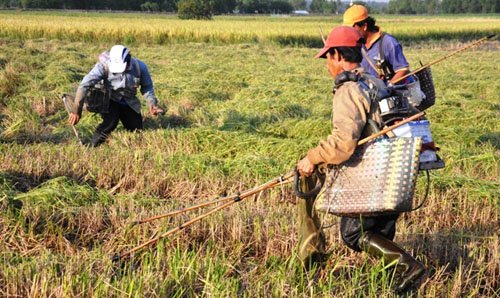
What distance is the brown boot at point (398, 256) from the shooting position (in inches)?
116

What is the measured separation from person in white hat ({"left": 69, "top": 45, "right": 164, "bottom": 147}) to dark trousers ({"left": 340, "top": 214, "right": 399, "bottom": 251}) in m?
3.70

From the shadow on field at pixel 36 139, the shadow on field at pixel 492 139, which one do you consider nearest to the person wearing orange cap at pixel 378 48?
the shadow on field at pixel 492 139

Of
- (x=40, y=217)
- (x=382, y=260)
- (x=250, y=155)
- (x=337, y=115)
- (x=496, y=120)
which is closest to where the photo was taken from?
(x=337, y=115)

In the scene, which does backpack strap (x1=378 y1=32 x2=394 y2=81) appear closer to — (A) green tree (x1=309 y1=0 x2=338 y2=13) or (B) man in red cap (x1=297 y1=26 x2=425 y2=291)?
(B) man in red cap (x1=297 y1=26 x2=425 y2=291)

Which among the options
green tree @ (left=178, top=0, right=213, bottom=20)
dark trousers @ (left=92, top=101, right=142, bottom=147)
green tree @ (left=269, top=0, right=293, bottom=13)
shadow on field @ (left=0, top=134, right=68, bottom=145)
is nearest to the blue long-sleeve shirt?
dark trousers @ (left=92, top=101, right=142, bottom=147)

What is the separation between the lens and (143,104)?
8680 millimetres

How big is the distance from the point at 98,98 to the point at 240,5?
88.7 metres

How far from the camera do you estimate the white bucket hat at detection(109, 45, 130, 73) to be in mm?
6277

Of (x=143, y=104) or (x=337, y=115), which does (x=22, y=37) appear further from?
(x=337, y=115)

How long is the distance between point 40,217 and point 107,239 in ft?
1.81

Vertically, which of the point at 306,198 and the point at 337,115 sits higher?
the point at 337,115

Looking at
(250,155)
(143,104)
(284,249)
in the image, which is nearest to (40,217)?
(284,249)

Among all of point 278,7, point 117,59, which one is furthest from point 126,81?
point 278,7

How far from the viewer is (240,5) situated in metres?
91.6
